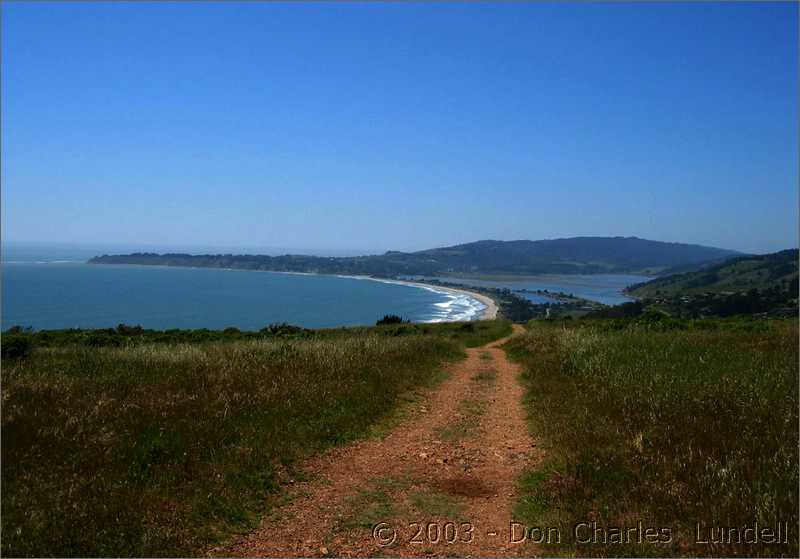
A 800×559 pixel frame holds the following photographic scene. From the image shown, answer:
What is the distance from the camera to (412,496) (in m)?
6.44

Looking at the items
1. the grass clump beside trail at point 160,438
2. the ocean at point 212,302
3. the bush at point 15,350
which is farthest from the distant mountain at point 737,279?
the bush at point 15,350

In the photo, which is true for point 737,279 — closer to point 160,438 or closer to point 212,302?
point 212,302

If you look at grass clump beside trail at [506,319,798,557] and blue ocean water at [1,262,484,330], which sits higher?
grass clump beside trail at [506,319,798,557]

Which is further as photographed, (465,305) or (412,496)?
(465,305)

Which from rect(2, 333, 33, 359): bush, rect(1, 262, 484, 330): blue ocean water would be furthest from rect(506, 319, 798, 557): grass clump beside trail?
rect(1, 262, 484, 330): blue ocean water

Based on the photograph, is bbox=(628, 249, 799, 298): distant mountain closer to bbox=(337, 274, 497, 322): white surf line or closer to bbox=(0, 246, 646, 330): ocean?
bbox=(0, 246, 646, 330): ocean

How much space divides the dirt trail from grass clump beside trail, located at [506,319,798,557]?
474 millimetres

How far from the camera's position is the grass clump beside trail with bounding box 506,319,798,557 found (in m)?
4.93

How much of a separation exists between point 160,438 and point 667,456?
697 cm

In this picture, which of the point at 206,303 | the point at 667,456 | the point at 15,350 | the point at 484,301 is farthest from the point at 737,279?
the point at 15,350

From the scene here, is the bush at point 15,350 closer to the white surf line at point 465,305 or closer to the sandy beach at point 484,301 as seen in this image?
the white surf line at point 465,305

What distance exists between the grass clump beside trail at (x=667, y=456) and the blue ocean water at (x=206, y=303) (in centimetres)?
7405

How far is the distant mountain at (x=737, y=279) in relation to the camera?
104m

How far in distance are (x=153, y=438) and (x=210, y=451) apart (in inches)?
34.4
